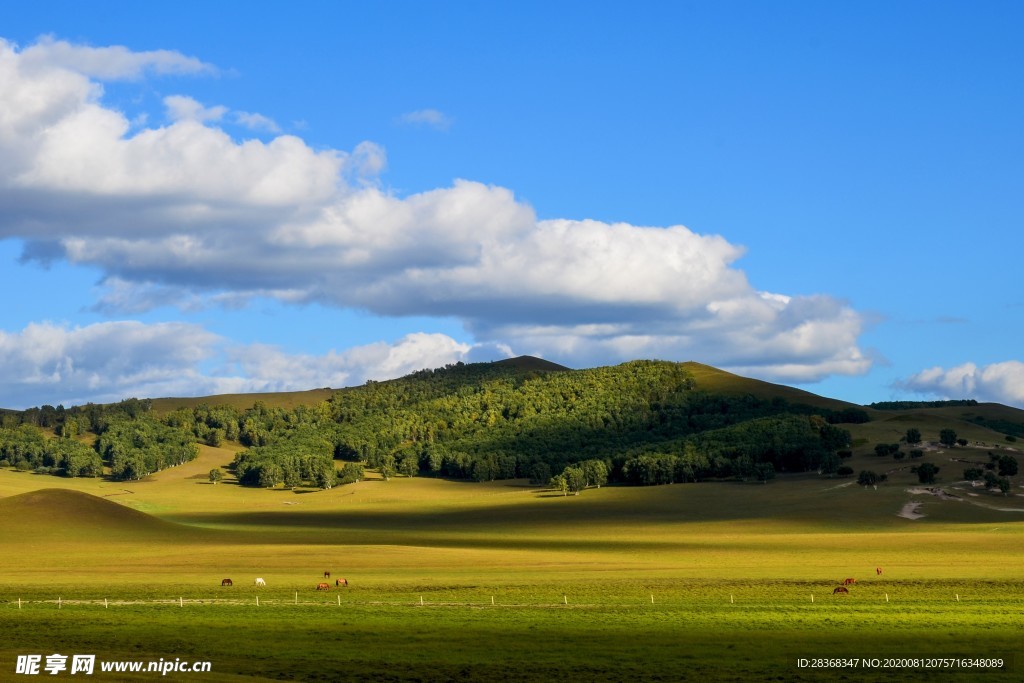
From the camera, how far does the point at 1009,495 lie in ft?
452

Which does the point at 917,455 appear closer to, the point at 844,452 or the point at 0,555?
the point at 844,452

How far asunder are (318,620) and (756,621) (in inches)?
794

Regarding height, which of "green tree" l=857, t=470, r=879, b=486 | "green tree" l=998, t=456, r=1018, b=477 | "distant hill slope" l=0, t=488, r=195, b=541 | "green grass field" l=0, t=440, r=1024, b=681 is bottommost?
"green grass field" l=0, t=440, r=1024, b=681

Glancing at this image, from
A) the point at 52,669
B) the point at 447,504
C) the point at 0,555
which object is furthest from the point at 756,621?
the point at 447,504

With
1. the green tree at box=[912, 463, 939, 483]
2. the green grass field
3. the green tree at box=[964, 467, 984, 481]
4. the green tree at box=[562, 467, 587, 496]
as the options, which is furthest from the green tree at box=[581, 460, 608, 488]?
the green tree at box=[964, 467, 984, 481]

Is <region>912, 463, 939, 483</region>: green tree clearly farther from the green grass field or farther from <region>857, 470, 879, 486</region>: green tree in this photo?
<region>857, 470, 879, 486</region>: green tree

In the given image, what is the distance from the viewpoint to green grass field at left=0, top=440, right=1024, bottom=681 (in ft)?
142

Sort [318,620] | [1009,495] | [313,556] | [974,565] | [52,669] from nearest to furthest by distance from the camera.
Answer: [52,669] → [318,620] → [974,565] → [313,556] → [1009,495]

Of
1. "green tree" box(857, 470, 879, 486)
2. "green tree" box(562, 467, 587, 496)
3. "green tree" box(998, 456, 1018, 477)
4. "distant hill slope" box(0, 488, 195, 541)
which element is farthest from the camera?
"green tree" box(562, 467, 587, 496)

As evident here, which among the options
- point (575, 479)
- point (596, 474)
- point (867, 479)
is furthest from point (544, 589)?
point (596, 474)

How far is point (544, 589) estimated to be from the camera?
70375 mm

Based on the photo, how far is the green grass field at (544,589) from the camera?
1709 inches

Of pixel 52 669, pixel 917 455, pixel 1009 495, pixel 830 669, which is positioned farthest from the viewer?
pixel 917 455

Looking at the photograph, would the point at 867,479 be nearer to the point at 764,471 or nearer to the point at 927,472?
the point at 927,472
